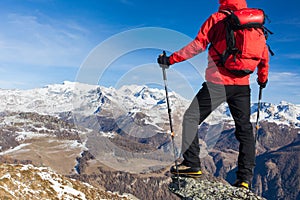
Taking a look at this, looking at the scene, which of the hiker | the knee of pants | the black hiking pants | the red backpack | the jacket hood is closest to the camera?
the red backpack

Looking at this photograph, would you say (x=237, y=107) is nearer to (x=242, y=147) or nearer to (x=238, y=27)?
(x=242, y=147)

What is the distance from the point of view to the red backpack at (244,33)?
822cm

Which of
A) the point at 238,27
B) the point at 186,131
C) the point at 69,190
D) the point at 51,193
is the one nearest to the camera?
the point at 238,27

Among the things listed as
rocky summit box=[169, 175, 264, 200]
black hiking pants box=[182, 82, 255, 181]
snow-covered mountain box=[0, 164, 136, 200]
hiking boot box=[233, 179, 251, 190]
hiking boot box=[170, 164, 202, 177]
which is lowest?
snow-covered mountain box=[0, 164, 136, 200]

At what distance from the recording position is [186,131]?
9.86 meters

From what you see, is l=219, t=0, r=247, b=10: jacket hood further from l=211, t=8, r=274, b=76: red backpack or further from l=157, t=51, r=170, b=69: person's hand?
l=157, t=51, r=170, b=69: person's hand

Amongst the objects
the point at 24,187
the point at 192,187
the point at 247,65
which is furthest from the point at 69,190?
the point at 247,65

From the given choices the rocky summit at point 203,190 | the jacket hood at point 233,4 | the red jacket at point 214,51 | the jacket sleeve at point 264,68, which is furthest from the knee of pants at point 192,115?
the jacket hood at point 233,4

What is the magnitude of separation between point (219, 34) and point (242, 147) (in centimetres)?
398

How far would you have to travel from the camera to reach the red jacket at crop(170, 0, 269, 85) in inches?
338

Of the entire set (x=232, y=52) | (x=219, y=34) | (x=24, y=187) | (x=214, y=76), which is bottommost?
(x=24, y=187)

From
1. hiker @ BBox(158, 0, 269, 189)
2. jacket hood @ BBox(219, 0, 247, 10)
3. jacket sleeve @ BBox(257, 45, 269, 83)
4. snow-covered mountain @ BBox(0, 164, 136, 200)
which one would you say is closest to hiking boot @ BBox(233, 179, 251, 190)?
hiker @ BBox(158, 0, 269, 189)

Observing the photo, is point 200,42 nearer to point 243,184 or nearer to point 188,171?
point 188,171

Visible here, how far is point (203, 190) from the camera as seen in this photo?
10.8m
